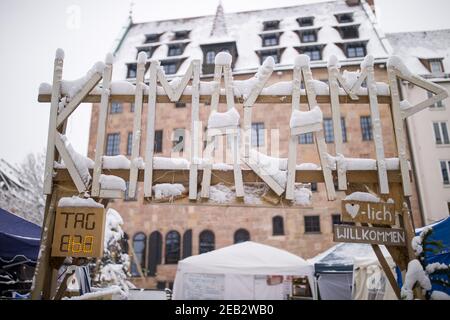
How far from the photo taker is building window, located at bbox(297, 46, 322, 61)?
22906mm

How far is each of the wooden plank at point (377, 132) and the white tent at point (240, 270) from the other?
5708 mm

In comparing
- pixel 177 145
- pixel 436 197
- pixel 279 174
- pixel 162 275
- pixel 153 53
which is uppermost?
pixel 153 53

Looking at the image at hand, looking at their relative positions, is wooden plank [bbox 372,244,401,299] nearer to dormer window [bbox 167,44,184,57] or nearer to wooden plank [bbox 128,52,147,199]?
wooden plank [bbox 128,52,147,199]

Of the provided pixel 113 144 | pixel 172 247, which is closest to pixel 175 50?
Answer: pixel 113 144

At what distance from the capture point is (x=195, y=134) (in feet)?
17.7

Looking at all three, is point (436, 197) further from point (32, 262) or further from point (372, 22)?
point (32, 262)

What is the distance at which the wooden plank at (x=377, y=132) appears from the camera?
506 cm

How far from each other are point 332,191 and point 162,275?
16988 millimetres

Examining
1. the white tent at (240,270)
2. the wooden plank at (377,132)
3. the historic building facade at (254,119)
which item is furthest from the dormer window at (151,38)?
the wooden plank at (377,132)

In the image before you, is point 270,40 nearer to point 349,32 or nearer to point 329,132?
point 349,32

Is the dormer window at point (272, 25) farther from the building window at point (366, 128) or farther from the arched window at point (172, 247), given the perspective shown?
the arched window at point (172, 247)

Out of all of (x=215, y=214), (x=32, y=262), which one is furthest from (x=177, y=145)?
(x=215, y=214)

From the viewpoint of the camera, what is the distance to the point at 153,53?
2556 centimetres

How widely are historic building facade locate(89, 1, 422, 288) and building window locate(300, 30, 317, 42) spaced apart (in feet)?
0.22
